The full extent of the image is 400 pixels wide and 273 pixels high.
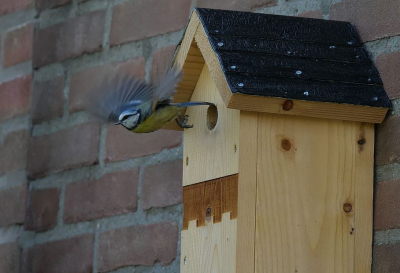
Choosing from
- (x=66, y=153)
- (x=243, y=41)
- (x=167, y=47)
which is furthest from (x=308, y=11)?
(x=66, y=153)

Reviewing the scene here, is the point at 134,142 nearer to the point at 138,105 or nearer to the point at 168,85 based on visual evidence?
the point at 138,105

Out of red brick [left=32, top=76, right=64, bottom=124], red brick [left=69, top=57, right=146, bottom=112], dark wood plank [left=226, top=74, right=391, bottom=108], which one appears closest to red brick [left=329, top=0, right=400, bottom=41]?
dark wood plank [left=226, top=74, right=391, bottom=108]

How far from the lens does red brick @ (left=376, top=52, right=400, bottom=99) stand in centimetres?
178

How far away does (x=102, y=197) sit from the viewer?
2400 mm

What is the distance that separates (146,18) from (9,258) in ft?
2.45

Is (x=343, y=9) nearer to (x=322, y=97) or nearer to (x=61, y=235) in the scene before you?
(x=322, y=97)

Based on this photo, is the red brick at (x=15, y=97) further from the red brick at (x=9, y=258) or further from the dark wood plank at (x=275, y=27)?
the dark wood plank at (x=275, y=27)

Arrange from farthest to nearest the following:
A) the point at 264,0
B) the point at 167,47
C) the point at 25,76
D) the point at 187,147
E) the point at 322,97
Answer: the point at 25,76
the point at 167,47
the point at 264,0
the point at 187,147
the point at 322,97

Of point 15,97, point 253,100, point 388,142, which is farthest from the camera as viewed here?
point 15,97

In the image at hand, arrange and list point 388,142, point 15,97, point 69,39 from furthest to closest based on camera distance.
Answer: point 15,97 < point 69,39 < point 388,142

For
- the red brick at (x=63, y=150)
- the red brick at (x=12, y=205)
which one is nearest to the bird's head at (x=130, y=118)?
the red brick at (x=63, y=150)

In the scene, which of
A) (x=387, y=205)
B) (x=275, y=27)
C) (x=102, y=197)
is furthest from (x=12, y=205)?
(x=387, y=205)

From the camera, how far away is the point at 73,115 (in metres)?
2.53

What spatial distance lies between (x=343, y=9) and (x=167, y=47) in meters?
0.52
